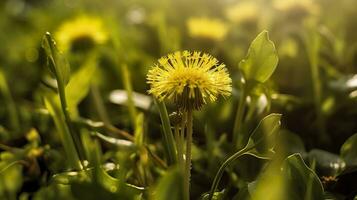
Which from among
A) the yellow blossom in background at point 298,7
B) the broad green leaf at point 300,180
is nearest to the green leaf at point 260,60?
the broad green leaf at point 300,180

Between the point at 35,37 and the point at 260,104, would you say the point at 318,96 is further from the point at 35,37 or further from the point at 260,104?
the point at 35,37

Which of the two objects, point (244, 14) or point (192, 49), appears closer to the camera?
point (192, 49)

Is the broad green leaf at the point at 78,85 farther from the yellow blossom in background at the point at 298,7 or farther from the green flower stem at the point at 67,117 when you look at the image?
the yellow blossom in background at the point at 298,7

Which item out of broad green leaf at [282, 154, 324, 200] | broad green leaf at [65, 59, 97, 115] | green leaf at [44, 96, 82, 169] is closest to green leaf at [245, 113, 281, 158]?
broad green leaf at [282, 154, 324, 200]

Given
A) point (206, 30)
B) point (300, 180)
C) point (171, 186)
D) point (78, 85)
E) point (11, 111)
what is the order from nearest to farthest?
point (171, 186)
point (300, 180)
point (78, 85)
point (11, 111)
point (206, 30)

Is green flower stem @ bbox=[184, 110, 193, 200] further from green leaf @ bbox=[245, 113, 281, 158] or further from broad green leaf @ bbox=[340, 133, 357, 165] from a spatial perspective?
broad green leaf @ bbox=[340, 133, 357, 165]

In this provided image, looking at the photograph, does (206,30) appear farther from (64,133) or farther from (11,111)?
(64,133)

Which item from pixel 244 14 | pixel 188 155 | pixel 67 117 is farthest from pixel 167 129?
pixel 244 14
